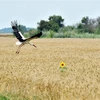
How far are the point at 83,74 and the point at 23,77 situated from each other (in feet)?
4.31

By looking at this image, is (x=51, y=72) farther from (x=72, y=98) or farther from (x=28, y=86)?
(x=72, y=98)

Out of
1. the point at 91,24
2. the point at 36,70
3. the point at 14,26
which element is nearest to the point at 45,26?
the point at 91,24

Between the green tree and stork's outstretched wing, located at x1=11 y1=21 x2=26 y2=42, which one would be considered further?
the green tree

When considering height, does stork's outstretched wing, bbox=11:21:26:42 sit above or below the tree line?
above

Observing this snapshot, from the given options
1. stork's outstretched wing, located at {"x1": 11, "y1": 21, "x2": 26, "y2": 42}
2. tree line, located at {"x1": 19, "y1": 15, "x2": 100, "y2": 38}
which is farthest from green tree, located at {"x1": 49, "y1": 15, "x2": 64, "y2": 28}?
stork's outstretched wing, located at {"x1": 11, "y1": 21, "x2": 26, "y2": 42}

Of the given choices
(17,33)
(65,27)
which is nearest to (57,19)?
(65,27)

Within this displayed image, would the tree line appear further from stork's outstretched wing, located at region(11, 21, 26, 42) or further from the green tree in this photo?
stork's outstretched wing, located at region(11, 21, 26, 42)

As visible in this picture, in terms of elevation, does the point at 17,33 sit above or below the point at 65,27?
above

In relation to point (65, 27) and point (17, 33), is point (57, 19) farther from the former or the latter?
point (17, 33)

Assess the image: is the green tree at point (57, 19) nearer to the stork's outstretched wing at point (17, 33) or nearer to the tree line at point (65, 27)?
the tree line at point (65, 27)

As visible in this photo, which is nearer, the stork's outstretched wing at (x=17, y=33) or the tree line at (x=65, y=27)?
the stork's outstretched wing at (x=17, y=33)

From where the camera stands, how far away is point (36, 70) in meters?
10.0

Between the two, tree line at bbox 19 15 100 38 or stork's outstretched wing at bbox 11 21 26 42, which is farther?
tree line at bbox 19 15 100 38

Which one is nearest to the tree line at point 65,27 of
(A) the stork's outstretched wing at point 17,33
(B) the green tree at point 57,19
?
(B) the green tree at point 57,19
